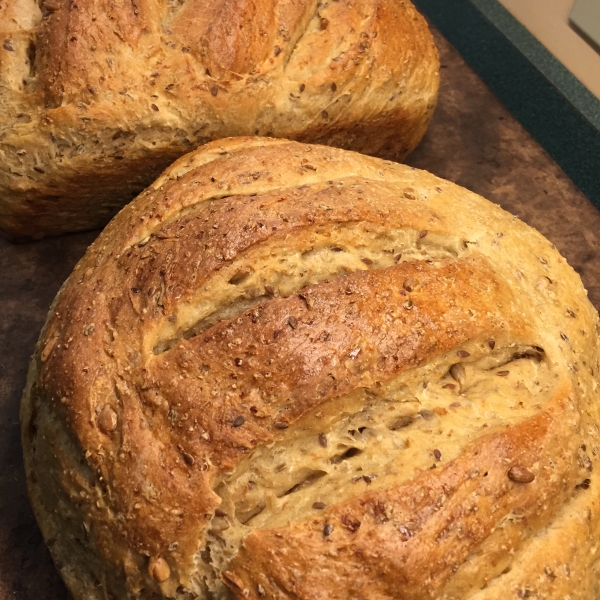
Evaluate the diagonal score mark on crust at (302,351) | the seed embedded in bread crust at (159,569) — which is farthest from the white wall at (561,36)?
the seed embedded in bread crust at (159,569)

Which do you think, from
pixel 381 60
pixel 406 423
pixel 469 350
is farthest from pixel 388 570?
pixel 381 60

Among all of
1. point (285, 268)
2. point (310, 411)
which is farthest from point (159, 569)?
point (285, 268)

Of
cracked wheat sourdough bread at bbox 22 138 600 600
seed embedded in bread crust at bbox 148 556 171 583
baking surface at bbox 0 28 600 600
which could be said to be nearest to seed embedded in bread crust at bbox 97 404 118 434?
cracked wheat sourdough bread at bbox 22 138 600 600

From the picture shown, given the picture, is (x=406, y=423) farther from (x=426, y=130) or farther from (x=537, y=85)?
(x=537, y=85)

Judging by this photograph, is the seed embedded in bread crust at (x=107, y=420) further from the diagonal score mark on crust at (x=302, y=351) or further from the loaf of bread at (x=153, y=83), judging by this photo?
the loaf of bread at (x=153, y=83)

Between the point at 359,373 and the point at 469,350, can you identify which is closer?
the point at 359,373

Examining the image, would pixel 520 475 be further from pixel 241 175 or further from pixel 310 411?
pixel 241 175

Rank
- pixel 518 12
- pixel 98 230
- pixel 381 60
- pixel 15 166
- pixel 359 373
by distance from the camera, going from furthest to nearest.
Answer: pixel 518 12, pixel 98 230, pixel 381 60, pixel 15 166, pixel 359 373
